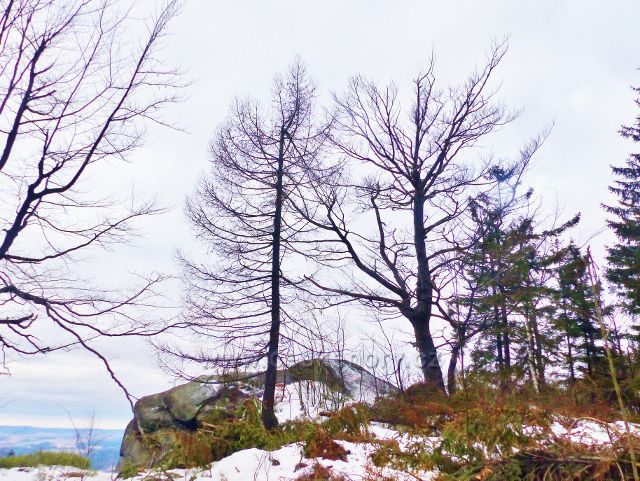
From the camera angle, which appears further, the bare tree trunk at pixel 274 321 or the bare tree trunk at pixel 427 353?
the bare tree trunk at pixel 427 353

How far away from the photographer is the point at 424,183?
16.2 m

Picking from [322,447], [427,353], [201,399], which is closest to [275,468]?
[322,447]

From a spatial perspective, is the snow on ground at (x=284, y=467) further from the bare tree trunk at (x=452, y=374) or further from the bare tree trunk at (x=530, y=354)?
the bare tree trunk at (x=530, y=354)

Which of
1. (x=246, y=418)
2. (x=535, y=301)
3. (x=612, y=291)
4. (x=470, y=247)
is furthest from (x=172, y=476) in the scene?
(x=612, y=291)

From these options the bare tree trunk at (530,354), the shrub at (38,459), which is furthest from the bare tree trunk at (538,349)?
the shrub at (38,459)

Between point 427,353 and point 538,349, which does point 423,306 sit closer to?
point 427,353

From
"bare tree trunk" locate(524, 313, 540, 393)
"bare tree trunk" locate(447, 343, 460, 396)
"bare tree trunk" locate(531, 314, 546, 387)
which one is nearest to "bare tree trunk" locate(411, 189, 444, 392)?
"bare tree trunk" locate(447, 343, 460, 396)

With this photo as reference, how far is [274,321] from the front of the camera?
10.9m

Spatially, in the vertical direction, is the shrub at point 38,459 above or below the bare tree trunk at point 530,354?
below

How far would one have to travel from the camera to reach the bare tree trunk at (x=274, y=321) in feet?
33.0

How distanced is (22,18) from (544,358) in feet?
58.4

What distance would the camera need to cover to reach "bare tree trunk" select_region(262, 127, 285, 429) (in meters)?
10.1

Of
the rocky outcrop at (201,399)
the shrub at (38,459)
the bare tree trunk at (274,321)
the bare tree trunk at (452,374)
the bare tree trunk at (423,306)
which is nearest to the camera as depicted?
the shrub at (38,459)

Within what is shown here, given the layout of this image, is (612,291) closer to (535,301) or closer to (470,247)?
(535,301)
